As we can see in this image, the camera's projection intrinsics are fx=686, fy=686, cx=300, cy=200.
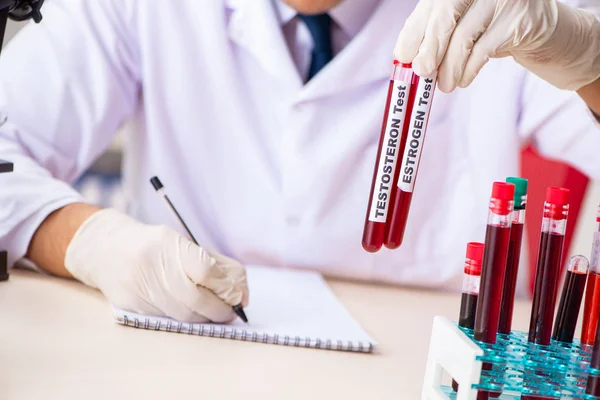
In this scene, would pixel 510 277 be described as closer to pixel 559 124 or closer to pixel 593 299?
pixel 593 299

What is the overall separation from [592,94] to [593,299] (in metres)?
0.60

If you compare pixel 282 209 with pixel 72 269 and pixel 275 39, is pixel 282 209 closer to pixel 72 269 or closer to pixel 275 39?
pixel 275 39

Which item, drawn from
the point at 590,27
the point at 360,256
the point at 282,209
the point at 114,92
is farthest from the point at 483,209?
the point at 114,92

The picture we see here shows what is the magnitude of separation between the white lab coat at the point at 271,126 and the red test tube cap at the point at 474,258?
0.80 meters

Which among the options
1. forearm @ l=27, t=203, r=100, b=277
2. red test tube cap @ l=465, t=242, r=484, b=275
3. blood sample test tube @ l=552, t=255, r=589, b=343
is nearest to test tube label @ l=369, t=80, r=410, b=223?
red test tube cap @ l=465, t=242, r=484, b=275

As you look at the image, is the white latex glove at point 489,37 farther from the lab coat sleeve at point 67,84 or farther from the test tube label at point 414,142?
the lab coat sleeve at point 67,84

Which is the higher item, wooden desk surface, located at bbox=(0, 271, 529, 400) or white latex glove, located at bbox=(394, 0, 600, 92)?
white latex glove, located at bbox=(394, 0, 600, 92)

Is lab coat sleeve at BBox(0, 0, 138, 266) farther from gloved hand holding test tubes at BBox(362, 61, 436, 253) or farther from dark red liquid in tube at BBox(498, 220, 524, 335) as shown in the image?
dark red liquid in tube at BBox(498, 220, 524, 335)

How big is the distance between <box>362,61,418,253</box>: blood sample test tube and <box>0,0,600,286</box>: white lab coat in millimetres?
780

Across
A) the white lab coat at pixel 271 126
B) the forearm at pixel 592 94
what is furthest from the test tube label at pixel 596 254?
the white lab coat at pixel 271 126

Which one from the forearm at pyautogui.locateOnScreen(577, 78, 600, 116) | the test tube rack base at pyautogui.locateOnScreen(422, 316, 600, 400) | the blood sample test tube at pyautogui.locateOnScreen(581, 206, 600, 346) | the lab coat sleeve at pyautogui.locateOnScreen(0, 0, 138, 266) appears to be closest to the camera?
the test tube rack base at pyautogui.locateOnScreen(422, 316, 600, 400)

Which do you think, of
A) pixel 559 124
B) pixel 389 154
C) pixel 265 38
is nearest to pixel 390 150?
pixel 389 154

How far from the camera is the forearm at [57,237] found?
53.1 inches

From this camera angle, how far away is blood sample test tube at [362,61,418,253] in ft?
2.91
